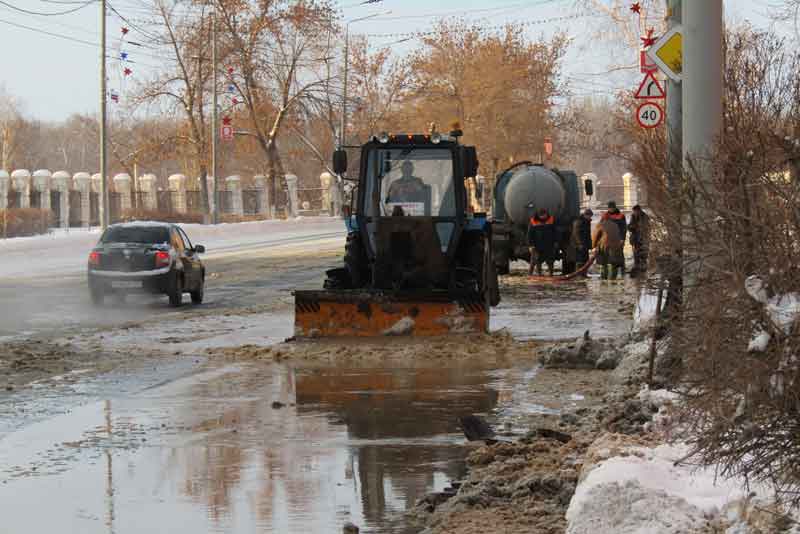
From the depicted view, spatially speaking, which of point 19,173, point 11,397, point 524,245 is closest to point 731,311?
point 11,397

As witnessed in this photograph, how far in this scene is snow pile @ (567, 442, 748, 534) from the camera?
628 centimetres

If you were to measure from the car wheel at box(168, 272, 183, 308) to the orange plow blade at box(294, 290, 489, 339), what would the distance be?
6883mm

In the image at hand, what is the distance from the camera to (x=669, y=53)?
15.2 meters

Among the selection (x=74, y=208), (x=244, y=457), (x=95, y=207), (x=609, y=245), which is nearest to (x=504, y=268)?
(x=609, y=245)

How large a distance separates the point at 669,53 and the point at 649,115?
6.23 meters

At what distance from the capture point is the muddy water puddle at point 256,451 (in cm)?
809

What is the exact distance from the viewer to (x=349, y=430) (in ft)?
36.1

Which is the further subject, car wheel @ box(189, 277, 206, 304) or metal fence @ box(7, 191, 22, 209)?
metal fence @ box(7, 191, 22, 209)

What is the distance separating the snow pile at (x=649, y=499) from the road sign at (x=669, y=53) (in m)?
8.91

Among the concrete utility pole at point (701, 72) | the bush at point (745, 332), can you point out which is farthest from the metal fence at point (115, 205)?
the bush at point (745, 332)

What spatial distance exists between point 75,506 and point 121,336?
10.7 metres

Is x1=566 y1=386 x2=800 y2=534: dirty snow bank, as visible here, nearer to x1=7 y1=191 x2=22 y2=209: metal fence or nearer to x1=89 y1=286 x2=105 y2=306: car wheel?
x1=89 y1=286 x2=105 y2=306: car wheel

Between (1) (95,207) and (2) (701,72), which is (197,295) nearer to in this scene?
(2) (701,72)

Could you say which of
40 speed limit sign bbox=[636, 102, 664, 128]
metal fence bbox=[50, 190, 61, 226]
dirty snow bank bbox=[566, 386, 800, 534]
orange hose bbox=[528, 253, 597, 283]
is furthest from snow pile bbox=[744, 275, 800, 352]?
metal fence bbox=[50, 190, 61, 226]
